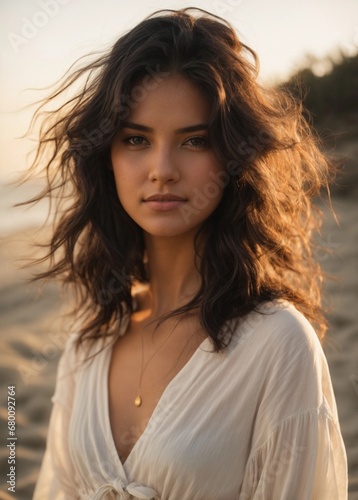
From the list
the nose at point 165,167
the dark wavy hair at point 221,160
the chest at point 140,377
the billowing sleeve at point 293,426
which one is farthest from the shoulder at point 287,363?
the nose at point 165,167

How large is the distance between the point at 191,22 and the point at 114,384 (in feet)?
4.15

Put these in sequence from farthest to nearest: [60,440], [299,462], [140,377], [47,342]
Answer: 1. [47,342]
2. [60,440]
3. [140,377]
4. [299,462]

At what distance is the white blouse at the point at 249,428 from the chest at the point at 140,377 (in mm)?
84

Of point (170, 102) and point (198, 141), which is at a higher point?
point (170, 102)

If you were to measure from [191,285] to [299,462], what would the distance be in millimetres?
720

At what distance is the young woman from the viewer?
2.19 m

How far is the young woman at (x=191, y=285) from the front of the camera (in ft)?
7.20

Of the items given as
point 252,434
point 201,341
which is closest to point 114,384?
point 201,341

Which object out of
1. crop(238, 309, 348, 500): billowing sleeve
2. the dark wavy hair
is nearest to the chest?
the dark wavy hair

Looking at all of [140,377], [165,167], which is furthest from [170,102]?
[140,377]

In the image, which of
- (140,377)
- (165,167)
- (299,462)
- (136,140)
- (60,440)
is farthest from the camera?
(60,440)

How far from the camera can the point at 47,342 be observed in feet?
19.2

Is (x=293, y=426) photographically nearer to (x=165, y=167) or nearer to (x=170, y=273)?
(x=170, y=273)

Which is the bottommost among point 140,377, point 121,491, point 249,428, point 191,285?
point 121,491
